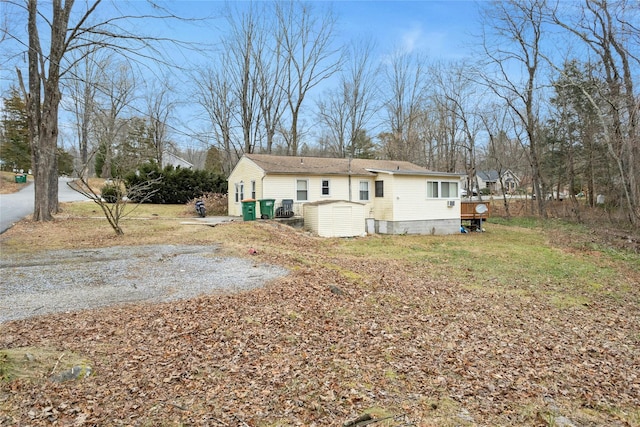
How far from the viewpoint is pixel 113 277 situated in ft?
22.2

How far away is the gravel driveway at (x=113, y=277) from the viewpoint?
5395 millimetres

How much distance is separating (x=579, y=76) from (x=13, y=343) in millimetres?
29390

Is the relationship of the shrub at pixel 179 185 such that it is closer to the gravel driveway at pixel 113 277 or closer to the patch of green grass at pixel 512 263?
the patch of green grass at pixel 512 263

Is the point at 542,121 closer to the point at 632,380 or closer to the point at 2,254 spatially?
the point at 632,380

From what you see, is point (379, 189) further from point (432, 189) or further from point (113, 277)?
point (113, 277)

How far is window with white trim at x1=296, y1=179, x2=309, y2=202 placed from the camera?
17359mm

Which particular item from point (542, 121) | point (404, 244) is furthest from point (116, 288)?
point (542, 121)

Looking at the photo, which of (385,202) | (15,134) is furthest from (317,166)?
(15,134)

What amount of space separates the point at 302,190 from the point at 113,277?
1136cm

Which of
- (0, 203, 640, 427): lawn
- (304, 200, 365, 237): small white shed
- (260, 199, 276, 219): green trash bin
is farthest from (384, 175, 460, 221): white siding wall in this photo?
(0, 203, 640, 427): lawn

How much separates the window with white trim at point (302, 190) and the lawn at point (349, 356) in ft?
30.6

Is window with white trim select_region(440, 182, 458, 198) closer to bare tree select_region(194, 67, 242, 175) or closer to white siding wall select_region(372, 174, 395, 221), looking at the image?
white siding wall select_region(372, 174, 395, 221)

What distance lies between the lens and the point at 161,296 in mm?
5785

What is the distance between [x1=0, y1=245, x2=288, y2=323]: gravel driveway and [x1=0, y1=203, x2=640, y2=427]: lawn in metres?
0.50
